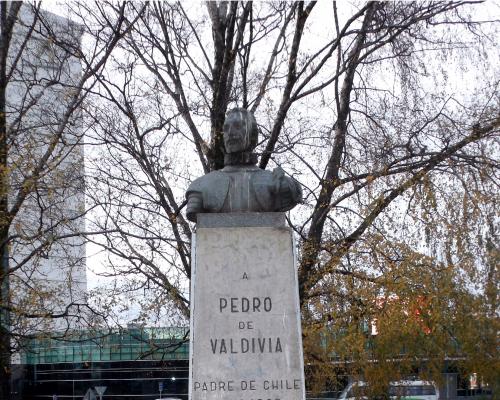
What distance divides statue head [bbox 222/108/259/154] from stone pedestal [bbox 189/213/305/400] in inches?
23.4

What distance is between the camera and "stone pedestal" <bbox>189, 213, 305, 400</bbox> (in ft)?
21.4

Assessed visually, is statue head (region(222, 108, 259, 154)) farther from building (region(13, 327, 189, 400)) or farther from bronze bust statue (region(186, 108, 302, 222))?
building (region(13, 327, 189, 400))

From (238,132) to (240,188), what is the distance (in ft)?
1.43

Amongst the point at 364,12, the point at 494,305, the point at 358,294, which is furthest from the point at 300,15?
the point at 494,305

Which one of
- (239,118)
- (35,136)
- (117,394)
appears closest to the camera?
(239,118)

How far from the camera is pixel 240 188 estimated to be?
7000mm

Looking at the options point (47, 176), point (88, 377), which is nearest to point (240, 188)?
point (47, 176)

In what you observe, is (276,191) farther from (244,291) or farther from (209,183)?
(244,291)

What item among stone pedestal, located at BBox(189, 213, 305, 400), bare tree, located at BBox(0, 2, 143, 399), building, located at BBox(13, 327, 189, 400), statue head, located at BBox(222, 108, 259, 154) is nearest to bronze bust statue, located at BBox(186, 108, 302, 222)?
statue head, located at BBox(222, 108, 259, 154)

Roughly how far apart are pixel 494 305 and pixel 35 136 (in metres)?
9.05

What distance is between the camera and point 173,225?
14406mm

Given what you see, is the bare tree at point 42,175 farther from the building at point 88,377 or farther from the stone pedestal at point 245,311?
the building at point 88,377

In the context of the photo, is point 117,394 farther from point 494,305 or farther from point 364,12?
point 364,12

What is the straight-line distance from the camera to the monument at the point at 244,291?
6520mm
